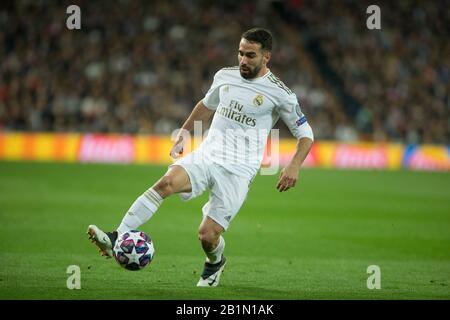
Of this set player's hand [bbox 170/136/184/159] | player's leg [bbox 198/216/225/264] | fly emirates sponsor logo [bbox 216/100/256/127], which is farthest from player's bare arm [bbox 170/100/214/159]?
player's leg [bbox 198/216/225/264]

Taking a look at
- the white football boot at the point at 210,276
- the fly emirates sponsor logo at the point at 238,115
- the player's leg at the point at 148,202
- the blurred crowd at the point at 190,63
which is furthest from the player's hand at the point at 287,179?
the blurred crowd at the point at 190,63

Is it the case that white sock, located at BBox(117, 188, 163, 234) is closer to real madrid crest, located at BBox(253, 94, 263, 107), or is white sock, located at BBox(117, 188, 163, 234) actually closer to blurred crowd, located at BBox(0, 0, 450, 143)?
real madrid crest, located at BBox(253, 94, 263, 107)

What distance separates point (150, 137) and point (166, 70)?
3.29 meters

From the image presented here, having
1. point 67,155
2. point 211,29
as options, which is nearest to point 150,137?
point 67,155

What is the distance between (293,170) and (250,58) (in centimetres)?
117

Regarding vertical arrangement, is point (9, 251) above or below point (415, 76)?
below

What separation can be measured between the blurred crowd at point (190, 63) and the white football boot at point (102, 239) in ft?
61.8

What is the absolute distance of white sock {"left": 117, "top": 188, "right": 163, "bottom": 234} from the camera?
7.21 m

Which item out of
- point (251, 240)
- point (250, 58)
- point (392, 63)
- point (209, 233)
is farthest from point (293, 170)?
point (392, 63)

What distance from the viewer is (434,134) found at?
2897 centimetres

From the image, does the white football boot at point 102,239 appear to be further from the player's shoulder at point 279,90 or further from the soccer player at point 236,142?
the player's shoulder at point 279,90

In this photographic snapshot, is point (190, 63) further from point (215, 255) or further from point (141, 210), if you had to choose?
point (141, 210)

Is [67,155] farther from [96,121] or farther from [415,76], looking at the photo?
[415,76]

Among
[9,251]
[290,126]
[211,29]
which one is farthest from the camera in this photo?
[211,29]
